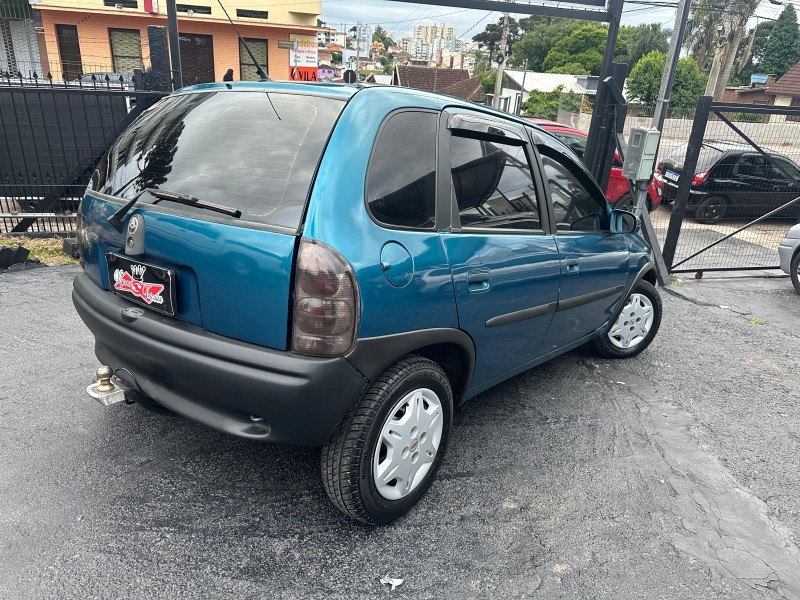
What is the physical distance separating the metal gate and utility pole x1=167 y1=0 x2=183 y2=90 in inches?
231

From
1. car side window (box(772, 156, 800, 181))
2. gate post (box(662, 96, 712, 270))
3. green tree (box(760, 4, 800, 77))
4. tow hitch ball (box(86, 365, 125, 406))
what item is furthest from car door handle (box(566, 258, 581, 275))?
green tree (box(760, 4, 800, 77))

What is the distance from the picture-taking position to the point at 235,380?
7.25 ft

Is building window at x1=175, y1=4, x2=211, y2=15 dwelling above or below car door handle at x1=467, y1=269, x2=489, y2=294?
above

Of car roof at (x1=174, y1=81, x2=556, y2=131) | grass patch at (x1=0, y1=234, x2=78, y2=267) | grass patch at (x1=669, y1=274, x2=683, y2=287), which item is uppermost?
car roof at (x1=174, y1=81, x2=556, y2=131)

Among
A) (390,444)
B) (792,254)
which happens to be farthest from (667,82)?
(390,444)

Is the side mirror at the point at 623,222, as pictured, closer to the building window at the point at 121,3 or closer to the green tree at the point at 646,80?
the building window at the point at 121,3

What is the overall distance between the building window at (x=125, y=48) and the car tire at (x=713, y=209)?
22.6m

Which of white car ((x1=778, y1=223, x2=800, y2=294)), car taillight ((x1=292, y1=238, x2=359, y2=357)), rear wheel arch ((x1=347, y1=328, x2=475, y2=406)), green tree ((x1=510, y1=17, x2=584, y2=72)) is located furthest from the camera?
green tree ((x1=510, y1=17, x2=584, y2=72))

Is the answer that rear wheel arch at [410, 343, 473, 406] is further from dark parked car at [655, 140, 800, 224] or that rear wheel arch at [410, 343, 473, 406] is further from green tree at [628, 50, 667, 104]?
green tree at [628, 50, 667, 104]

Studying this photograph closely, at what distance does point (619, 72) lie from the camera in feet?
22.2

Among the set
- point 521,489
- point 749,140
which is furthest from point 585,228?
point 749,140

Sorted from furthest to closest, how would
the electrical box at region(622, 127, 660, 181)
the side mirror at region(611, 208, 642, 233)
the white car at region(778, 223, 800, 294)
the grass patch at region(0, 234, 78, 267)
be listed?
the white car at region(778, 223, 800, 294) → the electrical box at region(622, 127, 660, 181) → the grass patch at region(0, 234, 78, 267) → the side mirror at region(611, 208, 642, 233)

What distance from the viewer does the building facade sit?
22188 millimetres

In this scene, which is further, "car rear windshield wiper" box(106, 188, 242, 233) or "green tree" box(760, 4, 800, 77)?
"green tree" box(760, 4, 800, 77)
